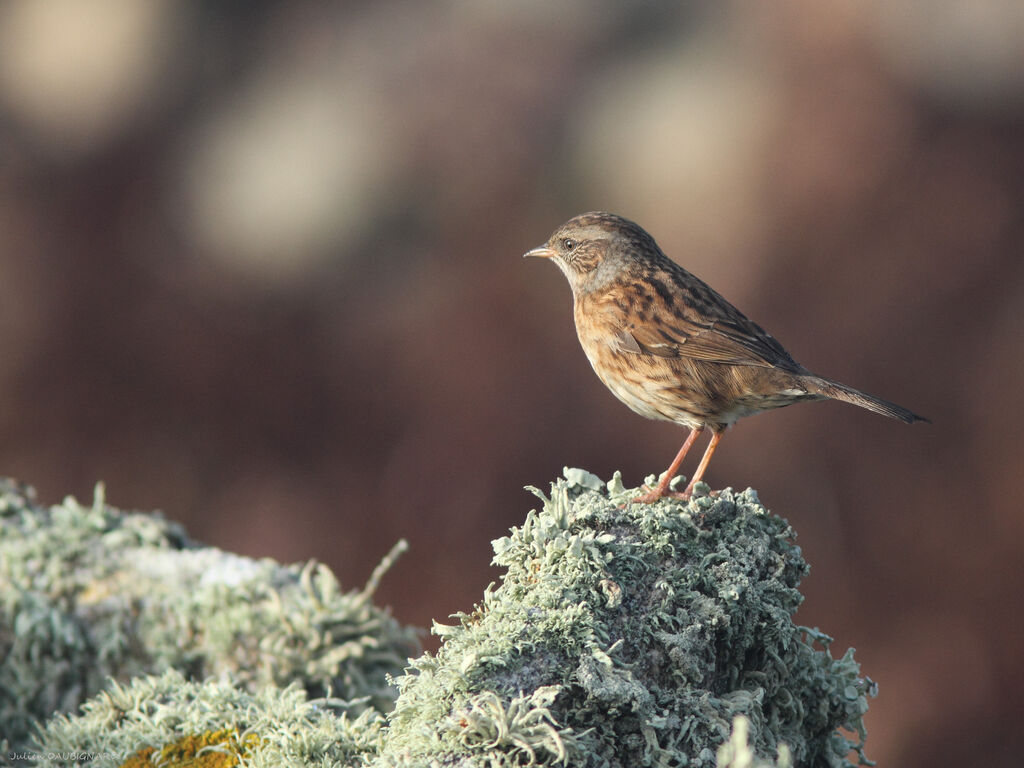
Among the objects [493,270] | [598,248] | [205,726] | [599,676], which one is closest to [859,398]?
[598,248]

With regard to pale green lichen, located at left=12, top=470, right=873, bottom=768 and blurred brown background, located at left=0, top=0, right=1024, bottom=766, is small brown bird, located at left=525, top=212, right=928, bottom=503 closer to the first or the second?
pale green lichen, located at left=12, top=470, right=873, bottom=768

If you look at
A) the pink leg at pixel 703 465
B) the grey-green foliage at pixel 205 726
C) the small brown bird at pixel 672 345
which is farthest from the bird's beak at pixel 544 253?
the grey-green foliage at pixel 205 726

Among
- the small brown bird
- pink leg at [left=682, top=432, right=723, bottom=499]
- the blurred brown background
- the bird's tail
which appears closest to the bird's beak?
the small brown bird

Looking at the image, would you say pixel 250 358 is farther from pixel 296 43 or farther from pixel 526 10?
pixel 526 10

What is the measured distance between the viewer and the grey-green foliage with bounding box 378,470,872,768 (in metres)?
1.93

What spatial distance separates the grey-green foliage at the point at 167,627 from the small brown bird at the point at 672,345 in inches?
46.7

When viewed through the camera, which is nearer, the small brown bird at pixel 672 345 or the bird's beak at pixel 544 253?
the small brown bird at pixel 672 345

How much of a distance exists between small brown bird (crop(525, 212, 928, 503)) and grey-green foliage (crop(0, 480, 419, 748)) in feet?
3.90

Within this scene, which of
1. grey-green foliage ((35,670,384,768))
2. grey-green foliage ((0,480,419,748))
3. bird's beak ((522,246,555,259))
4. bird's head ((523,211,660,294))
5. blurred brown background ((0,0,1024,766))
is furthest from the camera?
blurred brown background ((0,0,1024,766))

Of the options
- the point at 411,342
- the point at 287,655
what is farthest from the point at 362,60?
the point at 287,655

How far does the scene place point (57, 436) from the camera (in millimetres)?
7352

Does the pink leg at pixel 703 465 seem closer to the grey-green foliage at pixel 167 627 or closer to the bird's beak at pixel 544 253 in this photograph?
the bird's beak at pixel 544 253

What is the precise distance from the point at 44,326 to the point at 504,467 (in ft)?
12.0

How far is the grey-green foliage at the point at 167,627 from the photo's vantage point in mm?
3426
